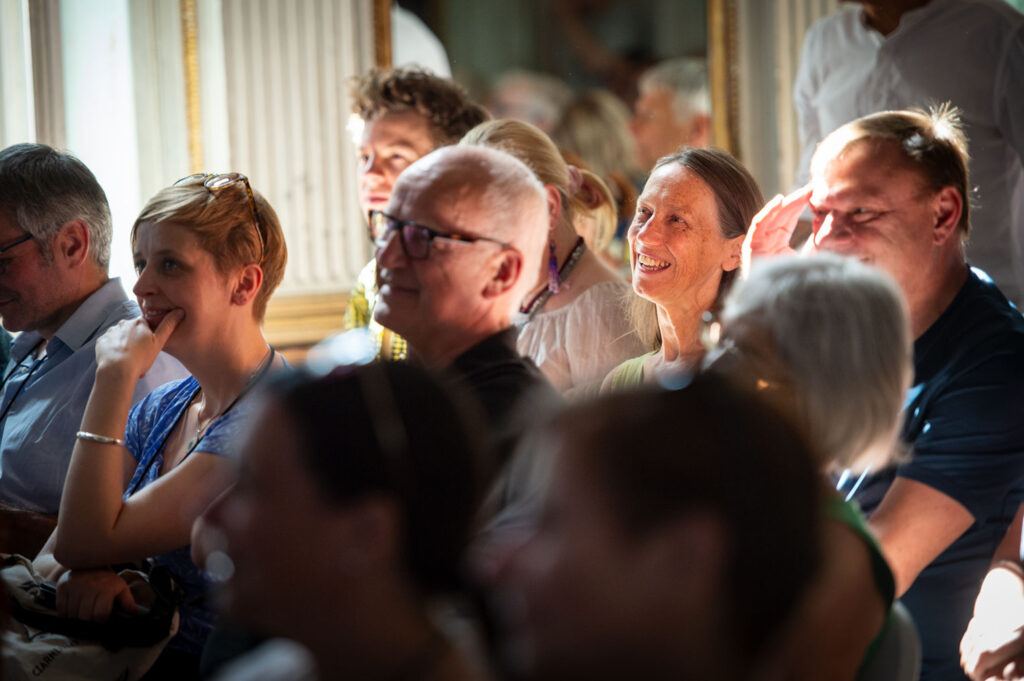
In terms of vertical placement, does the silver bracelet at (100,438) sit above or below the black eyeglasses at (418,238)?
below

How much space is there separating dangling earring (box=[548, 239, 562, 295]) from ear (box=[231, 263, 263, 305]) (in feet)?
2.98

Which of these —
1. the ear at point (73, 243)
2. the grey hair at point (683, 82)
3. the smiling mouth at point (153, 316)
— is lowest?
the smiling mouth at point (153, 316)

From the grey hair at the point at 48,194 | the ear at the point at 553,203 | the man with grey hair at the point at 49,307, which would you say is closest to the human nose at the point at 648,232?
the ear at the point at 553,203

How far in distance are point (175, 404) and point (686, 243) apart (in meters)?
1.24

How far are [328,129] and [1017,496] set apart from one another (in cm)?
421

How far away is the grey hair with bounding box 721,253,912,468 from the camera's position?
1640 millimetres

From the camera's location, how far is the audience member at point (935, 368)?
2.09 meters

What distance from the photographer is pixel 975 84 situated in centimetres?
350

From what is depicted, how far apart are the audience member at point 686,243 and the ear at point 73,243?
142cm

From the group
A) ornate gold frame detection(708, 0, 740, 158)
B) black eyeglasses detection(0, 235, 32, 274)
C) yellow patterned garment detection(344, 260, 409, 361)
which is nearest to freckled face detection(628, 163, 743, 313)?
yellow patterned garment detection(344, 260, 409, 361)

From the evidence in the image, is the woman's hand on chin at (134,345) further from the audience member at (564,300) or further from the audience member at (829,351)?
the audience member at (829,351)

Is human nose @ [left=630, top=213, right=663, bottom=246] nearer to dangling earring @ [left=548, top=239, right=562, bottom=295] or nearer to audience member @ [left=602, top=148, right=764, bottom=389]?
audience member @ [left=602, top=148, right=764, bottom=389]

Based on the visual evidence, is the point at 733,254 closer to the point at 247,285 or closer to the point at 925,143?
the point at 925,143

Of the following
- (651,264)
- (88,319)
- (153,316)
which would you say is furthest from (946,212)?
(88,319)
